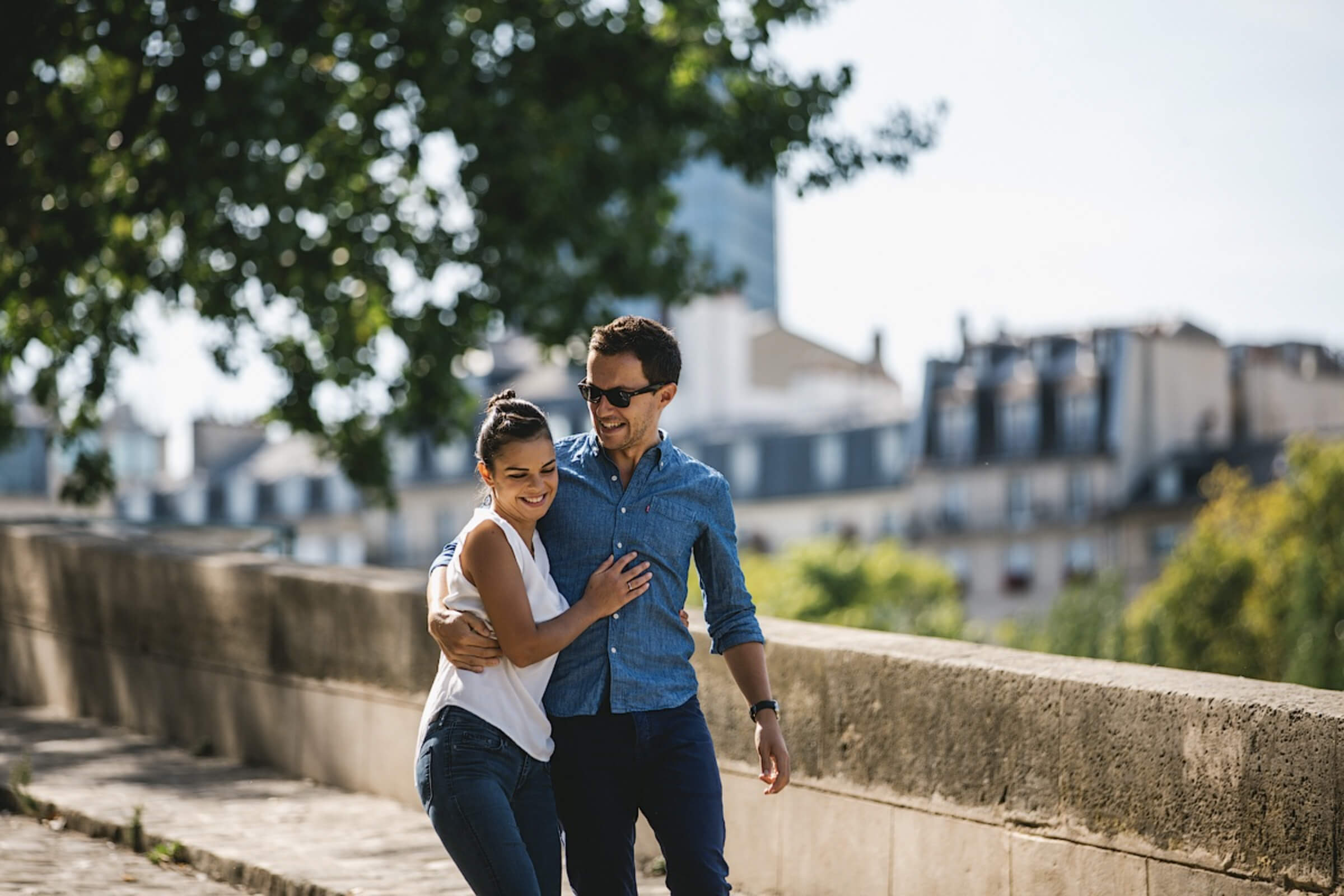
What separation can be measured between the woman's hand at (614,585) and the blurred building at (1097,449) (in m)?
70.0

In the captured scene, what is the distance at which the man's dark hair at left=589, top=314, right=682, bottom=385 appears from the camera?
4.20 meters

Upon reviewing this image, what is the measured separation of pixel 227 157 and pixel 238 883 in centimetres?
813

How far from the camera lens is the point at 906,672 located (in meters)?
5.87

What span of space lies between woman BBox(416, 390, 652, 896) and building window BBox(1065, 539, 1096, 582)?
72734mm

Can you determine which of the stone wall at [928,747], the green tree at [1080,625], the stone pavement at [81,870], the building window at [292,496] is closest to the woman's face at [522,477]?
the stone wall at [928,747]

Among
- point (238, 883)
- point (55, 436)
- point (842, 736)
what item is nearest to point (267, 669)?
point (238, 883)

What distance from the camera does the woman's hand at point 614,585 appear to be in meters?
4.16

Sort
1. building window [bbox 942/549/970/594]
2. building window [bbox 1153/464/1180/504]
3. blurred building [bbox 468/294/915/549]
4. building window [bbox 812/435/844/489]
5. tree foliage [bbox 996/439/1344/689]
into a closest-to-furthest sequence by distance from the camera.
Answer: tree foliage [bbox 996/439/1344/689] → building window [bbox 1153/464/1180/504] → building window [bbox 942/549/970/594] → blurred building [bbox 468/294/915/549] → building window [bbox 812/435/844/489]

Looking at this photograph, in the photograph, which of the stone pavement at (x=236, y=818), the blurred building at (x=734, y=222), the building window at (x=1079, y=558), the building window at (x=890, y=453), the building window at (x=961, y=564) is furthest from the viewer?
the blurred building at (x=734, y=222)

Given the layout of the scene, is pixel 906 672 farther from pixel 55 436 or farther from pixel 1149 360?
pixel 1149 360

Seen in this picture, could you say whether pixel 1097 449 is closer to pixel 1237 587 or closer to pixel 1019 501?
pixel 1019 501

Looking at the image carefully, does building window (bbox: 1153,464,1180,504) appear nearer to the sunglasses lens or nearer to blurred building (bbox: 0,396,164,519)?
blurred building (bbox: 0,396,164,519)

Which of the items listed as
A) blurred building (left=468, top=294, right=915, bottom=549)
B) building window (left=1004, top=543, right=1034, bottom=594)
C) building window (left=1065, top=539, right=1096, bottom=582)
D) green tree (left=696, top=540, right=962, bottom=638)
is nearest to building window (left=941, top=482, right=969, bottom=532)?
blurred building (left=468, top=294, right=915, bottom=549)

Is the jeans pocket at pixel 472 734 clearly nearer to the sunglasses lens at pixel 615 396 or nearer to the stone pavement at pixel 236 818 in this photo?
the sunglasses lens at pixel 615 396
